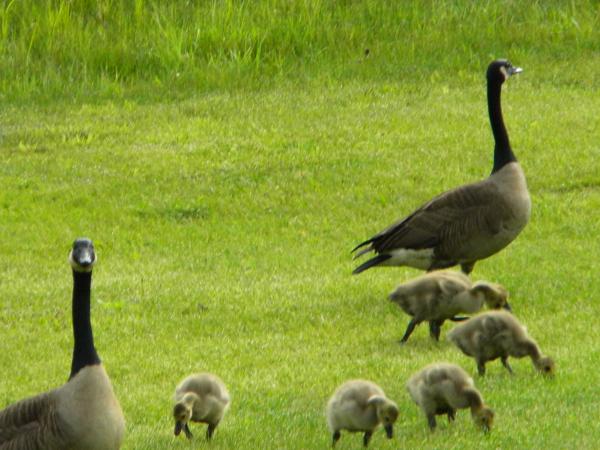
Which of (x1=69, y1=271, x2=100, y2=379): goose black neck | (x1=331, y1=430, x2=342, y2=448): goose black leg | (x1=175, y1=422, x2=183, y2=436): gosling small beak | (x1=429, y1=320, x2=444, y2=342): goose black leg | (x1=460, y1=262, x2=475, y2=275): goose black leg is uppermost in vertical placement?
(x1=69, y1=271, x2=100, y2=379): goose black neck

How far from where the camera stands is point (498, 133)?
12.8 meters

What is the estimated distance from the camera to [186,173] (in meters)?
16.6

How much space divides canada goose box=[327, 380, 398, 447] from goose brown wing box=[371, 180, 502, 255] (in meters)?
3.75

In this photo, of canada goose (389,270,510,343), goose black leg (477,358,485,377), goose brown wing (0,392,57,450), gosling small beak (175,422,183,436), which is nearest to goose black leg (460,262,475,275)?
canada goose (389,270,510,343)

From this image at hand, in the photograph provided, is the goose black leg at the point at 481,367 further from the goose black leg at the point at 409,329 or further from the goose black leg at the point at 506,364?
the goose black leg at the point at 409,329

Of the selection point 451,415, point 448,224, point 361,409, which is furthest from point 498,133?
point 361,409

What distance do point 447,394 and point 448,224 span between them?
3879mm

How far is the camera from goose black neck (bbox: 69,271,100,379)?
7.64m

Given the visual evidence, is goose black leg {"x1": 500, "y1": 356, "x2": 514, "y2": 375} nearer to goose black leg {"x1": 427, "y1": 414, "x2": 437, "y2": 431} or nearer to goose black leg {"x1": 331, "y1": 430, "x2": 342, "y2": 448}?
goose black leg {"x1": 427, "y1": 414, "x2": 437, "y2": 431}

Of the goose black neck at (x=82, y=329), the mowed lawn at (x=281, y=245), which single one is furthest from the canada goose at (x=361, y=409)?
the goose black neck at (x=82, y=329)

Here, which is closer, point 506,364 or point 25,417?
point 25,417

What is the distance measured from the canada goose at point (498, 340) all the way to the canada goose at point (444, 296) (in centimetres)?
86

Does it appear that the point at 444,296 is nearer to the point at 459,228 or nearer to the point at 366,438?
the point at 459,228

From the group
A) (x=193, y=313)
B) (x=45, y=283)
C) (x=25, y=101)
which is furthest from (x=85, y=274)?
(x=25, y=101)
